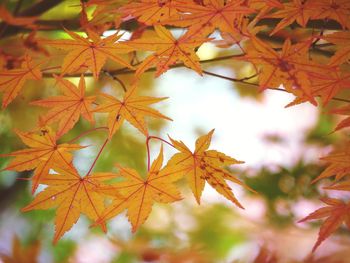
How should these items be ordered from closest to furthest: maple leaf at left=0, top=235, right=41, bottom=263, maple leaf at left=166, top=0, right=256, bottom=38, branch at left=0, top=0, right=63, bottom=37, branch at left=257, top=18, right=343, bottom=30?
maple leaf at left=166, top=0, right=256, bottom=38
branch at left=257, top=18, right=343, bottom=30
branch at left=0, top=0, right=63, bottom=37
maple leaf at left=0, top=235, right=41, bottom=263

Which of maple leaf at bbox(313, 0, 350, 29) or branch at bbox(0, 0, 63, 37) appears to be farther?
branch at bbox(0, 0, 63, 37)

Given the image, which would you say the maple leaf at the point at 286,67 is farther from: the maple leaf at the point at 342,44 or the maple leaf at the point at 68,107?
the maple leaf at the point at 68,107

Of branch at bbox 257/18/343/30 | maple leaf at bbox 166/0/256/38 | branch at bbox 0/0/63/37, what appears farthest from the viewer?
branch at bbox 0/0/63/37

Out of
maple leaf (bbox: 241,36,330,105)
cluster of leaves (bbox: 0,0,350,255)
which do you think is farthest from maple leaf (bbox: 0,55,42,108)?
maple leaf (bbox: 241,36,330,105)

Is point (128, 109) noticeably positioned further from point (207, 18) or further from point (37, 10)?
point (37, 10)

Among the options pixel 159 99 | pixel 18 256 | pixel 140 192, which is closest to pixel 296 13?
pixel 159 99

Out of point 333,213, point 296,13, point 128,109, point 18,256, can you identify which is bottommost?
point 18,256

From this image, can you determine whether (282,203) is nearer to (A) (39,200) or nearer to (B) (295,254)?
(A) (39,200)

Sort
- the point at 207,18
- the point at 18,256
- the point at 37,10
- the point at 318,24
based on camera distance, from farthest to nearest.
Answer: the point at 18,256 → the point at 37,10 → the point at 318,24 → the point at 207,18

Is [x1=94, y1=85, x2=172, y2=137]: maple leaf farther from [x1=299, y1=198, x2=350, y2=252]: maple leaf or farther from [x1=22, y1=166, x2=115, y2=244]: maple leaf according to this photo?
[x1=299, y1=198, x2=350, y2=252]: maple leaf
